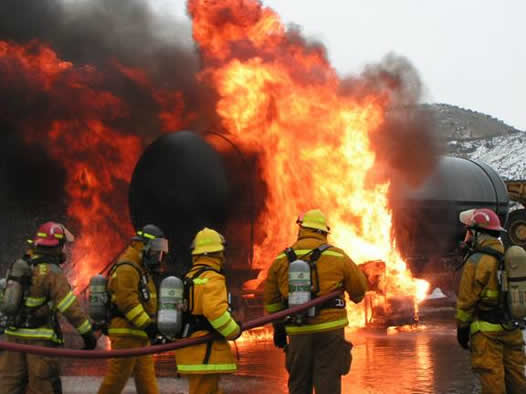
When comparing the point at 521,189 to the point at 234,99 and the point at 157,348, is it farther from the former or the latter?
the point at 157,348

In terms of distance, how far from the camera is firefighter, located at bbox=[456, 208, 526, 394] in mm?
5512

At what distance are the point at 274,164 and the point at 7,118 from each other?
6.11 meters

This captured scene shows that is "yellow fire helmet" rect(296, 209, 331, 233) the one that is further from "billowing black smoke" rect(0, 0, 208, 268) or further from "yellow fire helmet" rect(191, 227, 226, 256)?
"billowing black smoke" rect(0, 0, 208, 268)

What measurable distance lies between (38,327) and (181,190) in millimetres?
5505

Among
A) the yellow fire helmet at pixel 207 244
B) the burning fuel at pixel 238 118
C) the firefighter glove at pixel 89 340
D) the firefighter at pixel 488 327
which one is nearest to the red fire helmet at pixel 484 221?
the firefighter at pixel 488 327

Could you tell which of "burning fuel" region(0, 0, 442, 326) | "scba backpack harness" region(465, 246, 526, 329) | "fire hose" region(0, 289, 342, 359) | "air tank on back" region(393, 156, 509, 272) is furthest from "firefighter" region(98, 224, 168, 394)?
"air tank on back" region(393, 156, 509, 272)

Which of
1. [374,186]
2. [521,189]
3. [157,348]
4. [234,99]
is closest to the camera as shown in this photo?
[157,348]

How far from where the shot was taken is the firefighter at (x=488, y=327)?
18.1 feet

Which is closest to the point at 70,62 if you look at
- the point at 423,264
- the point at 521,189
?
the point at 423,264

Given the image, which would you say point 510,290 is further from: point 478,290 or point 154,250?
point 154,250

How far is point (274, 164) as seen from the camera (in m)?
12.7

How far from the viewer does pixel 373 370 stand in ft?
29.4

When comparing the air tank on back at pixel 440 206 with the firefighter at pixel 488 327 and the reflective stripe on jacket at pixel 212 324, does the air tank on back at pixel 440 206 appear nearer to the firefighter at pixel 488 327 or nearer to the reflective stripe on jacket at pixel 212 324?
the firefighter at pixel 488 327

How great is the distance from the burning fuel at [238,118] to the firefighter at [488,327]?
22.0ft
